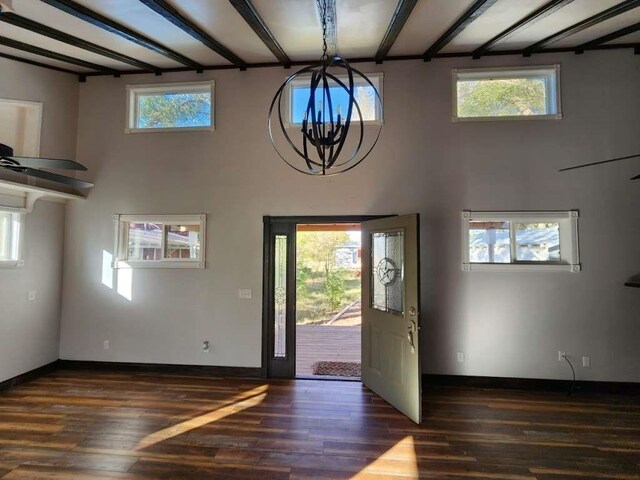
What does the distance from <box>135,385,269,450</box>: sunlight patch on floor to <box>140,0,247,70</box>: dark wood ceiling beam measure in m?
3.98

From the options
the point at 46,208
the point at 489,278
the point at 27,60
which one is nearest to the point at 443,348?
the point at 489,278

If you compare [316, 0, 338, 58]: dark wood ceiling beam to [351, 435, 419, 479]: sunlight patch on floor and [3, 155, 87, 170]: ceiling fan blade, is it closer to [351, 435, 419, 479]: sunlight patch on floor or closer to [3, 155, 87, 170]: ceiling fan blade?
[3, 155, 87, 170]: ceiling fan blade

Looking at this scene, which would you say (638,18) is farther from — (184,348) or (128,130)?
(184,348)

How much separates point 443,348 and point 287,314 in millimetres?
2069

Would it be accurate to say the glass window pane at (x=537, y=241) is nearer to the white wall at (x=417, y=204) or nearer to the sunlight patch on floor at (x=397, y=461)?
the white wall at (x=417, y=204)

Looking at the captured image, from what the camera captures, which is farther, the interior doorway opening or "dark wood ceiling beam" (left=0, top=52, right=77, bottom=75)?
the interior doorway opening

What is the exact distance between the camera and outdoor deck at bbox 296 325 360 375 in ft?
18.3

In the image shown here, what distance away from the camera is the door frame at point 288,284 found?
14.2ft

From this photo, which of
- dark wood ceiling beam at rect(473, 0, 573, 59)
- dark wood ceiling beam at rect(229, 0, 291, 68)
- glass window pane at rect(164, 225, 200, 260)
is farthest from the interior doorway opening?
dark wood ceiling beam at rect(473, 0, 573, 59)

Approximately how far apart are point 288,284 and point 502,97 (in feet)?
12.4

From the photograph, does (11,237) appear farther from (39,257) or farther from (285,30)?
(285,30)

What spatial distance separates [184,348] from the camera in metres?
4.45

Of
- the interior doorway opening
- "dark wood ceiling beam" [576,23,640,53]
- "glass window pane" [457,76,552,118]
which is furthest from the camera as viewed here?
the interior doorway opening

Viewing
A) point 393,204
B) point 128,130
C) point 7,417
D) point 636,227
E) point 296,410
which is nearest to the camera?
point 7,417
